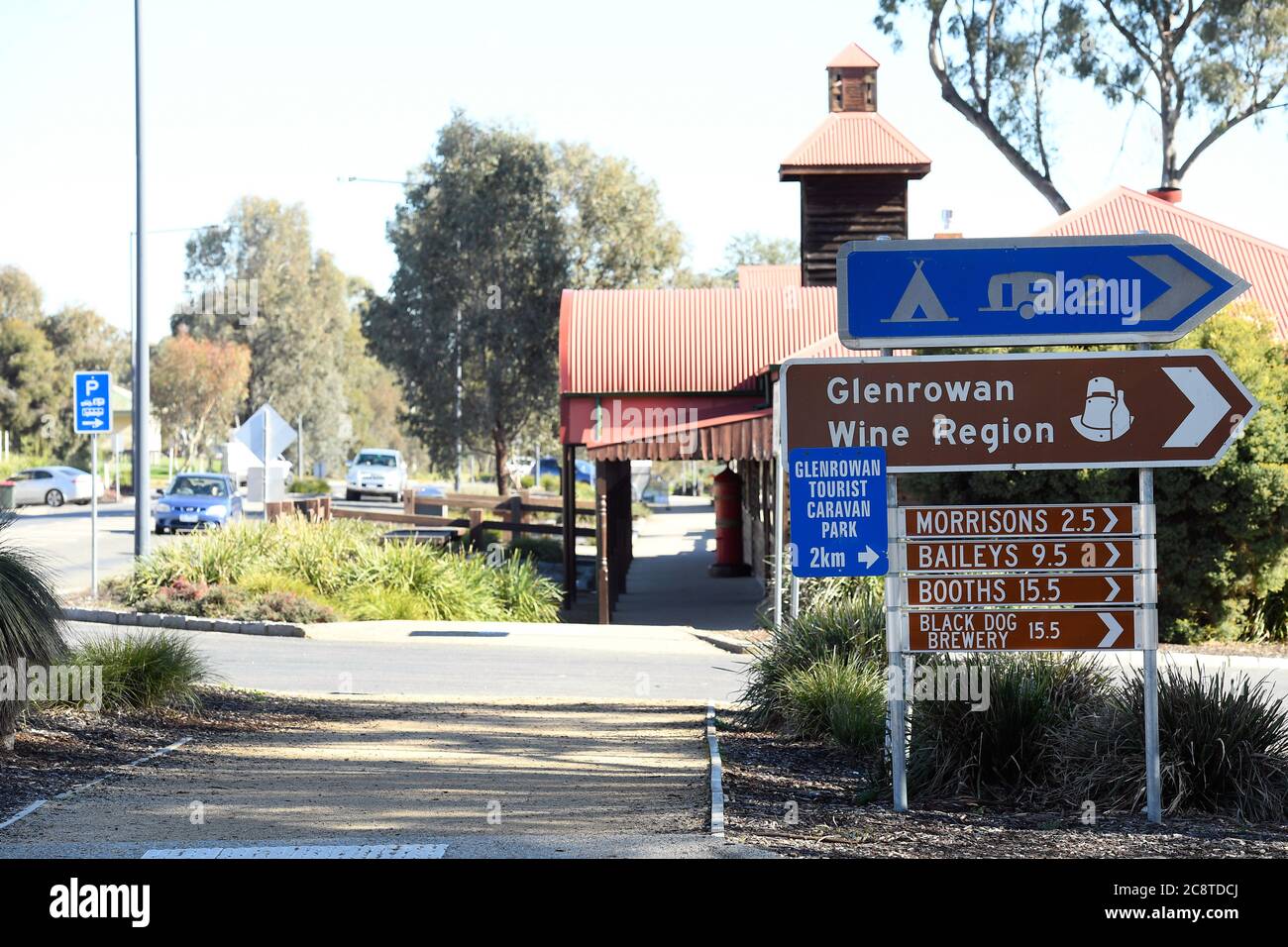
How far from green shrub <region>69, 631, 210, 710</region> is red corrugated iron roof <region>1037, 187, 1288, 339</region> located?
1950cm

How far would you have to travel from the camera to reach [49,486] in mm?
49719

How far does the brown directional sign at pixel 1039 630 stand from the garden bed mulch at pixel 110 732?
5.16m

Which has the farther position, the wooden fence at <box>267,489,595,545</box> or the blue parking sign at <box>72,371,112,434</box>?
the wooden fence at <box>267,489,595,545</box>

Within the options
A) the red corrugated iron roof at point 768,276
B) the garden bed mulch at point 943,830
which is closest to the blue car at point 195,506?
the red corrugated iron roof at point 768,276

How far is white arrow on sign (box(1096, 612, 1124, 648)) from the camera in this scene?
25.9ft

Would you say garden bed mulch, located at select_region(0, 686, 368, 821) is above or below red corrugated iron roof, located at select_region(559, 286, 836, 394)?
below

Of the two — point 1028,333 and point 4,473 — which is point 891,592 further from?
point 4,473

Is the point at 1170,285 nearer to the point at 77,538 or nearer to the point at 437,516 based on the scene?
the point at 437,516

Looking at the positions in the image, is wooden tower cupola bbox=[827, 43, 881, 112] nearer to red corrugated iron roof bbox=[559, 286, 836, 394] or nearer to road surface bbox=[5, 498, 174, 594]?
red corrugated iron roof bbox=[559, 286, 836, 394]

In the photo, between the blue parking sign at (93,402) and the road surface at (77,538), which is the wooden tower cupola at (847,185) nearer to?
the road surface at (77,538)

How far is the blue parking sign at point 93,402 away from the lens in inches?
790

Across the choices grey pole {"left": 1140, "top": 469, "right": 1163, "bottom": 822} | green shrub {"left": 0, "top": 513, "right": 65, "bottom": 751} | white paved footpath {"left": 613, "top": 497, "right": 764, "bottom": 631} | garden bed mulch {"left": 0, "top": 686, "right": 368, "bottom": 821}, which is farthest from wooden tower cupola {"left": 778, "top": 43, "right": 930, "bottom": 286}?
grey pole {"left": 1140, "top": 469, "right": 1163, "bottom": 822}

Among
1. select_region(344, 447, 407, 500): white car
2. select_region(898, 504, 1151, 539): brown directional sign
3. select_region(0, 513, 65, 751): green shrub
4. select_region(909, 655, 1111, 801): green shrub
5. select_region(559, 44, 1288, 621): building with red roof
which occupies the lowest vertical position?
select_region(909, 655, 1111, 801): green shrub

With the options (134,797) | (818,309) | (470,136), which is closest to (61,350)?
(470,136)
